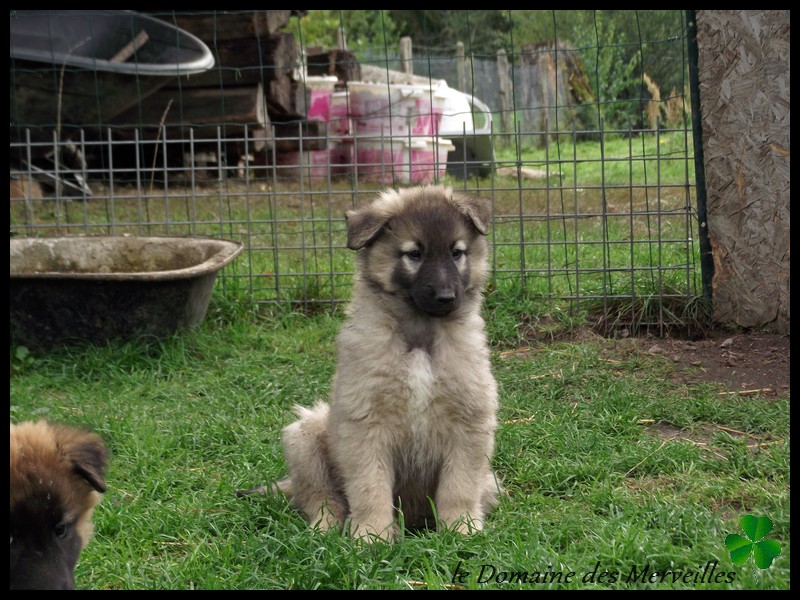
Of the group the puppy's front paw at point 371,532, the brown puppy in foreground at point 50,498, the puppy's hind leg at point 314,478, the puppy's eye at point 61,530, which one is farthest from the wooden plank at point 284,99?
the puppy's eye at point 61,530

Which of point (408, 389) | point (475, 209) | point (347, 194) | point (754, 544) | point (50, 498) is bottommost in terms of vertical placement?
point (754, 544)

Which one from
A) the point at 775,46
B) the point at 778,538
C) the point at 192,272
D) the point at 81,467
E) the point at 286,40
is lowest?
the point at 778,538

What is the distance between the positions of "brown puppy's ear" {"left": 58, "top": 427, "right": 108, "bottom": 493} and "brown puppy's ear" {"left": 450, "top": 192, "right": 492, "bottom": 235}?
1625 mm

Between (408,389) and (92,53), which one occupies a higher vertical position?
(92,53)

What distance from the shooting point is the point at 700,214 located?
18.4ft

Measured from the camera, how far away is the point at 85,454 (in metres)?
2.87

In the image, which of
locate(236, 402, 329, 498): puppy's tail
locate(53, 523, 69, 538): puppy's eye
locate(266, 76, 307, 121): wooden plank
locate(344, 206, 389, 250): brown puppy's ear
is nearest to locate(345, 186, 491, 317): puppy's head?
locate(344, 206, 389, 250): brown puppy's ear

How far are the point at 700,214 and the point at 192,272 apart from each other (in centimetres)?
318

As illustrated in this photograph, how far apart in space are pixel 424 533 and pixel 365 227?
3.96ft

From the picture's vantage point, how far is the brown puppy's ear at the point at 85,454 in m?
2.81

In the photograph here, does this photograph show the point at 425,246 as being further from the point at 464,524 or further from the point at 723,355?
the point at 723,355

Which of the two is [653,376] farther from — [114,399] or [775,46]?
[114,399]

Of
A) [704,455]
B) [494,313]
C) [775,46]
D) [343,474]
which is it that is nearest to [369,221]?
[343,474]

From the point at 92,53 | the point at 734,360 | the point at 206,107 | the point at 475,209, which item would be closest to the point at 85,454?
the point at 475,209
